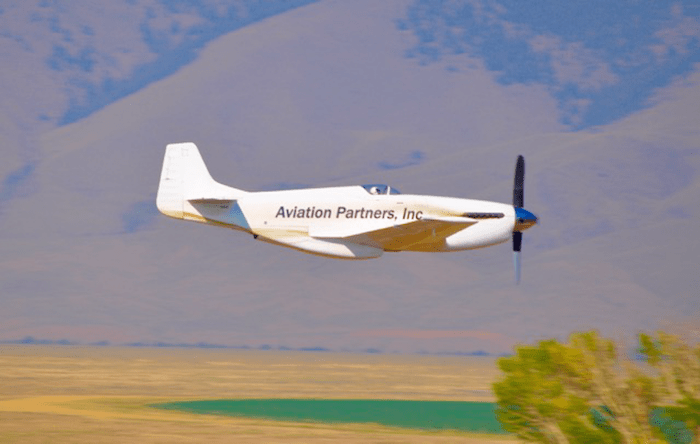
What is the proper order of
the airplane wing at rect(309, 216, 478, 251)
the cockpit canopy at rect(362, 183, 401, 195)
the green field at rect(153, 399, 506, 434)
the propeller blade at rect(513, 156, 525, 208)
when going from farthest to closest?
the green field at rect(153, 399, 506, 434) < the propeller blade at rect(513, 156, 525, 208) < the cockpit canopy at rect(362, 183, 401, 195) < the airplane wing at rect(309, 216, 478, 251)

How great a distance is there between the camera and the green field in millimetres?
78875

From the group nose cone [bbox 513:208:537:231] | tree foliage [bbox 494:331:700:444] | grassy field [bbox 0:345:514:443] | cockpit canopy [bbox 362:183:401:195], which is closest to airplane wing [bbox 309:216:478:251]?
cockpit canopy [bbox 362:183:401:195]

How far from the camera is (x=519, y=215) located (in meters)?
45.7

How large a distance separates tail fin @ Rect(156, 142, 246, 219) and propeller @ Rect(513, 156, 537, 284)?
10644 mm

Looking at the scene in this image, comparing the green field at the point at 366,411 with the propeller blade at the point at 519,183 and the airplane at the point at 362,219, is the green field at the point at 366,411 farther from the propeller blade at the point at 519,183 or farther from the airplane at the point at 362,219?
the airplane at the point at 362,219

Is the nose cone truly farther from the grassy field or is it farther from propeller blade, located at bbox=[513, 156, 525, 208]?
the grassy field

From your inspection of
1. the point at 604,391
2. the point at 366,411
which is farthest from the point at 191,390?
the point at 604,391

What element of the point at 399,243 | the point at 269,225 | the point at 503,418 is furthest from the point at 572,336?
the point at 269,225

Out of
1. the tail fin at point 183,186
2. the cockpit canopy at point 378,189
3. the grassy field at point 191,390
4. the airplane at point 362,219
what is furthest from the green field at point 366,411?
the tail fin at point 183,186

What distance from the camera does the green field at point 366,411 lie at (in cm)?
7888

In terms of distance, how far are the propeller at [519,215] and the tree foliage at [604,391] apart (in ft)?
23.7

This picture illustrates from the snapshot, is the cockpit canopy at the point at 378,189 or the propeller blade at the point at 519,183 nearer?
the cockpit canopy at the point at 378,189

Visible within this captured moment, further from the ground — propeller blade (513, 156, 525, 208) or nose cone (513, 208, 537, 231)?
propeller blade (513, 156, 525, 208)

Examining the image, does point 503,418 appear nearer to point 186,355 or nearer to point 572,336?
point 572,336
